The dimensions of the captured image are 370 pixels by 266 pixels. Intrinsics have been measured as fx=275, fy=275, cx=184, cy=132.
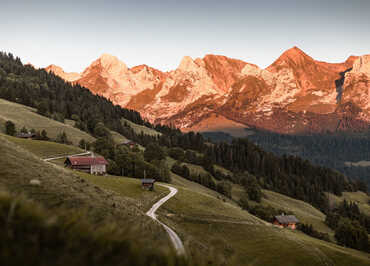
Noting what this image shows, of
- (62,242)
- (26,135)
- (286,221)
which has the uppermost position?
(62,242)

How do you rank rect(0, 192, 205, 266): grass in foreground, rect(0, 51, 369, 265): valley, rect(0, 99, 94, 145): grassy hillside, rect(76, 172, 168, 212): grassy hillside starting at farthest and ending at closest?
rect(0, 99, 94, 145): grassy hillside < rect(76, 172, 168, 212): grassy hillside < rect(0, 51, 369, 265): valley < rect(0, 192, 205, 266): grass in foreground

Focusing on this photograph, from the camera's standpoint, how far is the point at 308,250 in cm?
4969

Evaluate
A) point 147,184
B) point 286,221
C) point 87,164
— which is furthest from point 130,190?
point 286,221

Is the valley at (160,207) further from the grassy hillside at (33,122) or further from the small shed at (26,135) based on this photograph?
the small shed at (26,135)

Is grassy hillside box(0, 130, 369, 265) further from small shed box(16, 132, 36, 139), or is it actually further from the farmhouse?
small shed box(16, 132, 36, 139)

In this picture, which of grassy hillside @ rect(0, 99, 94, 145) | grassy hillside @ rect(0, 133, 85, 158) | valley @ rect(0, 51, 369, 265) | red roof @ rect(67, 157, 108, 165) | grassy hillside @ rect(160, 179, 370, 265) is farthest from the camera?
grassy hillside @ rect(0, 99, 94, 145)

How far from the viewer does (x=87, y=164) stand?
9481 cm

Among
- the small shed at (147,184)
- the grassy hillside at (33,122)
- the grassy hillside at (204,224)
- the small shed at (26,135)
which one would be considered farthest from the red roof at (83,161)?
the grassy hillside at (33,122)

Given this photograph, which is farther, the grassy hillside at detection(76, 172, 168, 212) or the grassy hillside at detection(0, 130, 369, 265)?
the grassy hillside at detection(76, 172, 168, 212)

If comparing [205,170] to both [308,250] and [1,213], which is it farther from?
[1,213]

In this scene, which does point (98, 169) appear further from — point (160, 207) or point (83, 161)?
point (160, 207)

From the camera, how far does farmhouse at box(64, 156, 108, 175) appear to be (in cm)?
9316

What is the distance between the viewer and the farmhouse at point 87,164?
306 ft


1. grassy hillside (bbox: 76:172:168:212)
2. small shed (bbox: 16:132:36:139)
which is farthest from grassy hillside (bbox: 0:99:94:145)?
grassy hillside (bbox: 76:172:168:212)
